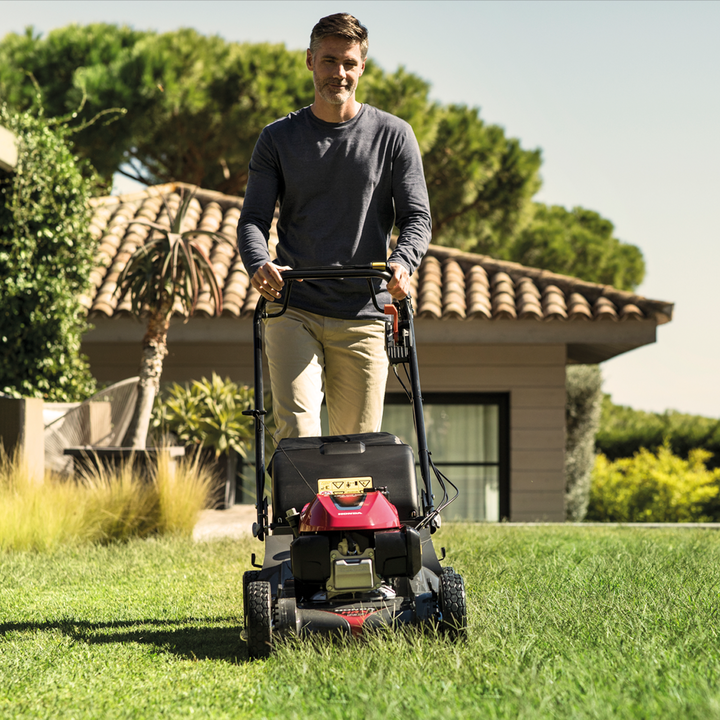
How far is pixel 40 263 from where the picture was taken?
845cm

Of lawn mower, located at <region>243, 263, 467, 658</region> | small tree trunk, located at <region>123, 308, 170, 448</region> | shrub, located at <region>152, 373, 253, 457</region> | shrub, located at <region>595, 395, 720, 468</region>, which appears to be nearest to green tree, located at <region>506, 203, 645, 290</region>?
shrub, located at <region>595, 395, 720, 468</region>

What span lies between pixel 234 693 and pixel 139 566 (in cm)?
263

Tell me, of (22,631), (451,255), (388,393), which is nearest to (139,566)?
(22,631)

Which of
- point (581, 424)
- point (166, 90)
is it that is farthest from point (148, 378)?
point (166, 90)

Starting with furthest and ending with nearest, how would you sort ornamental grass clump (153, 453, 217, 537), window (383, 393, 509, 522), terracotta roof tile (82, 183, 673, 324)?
window (383, 393, 509, 522) < terracotta roof tile (82, 183, 673, 324) < ornamental grass clump (153, 453, 217, 537)

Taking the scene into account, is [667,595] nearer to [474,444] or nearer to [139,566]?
[139,566]

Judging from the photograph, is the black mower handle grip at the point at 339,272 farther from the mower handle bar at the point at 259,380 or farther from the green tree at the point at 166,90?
the green tree at the point at 166,90

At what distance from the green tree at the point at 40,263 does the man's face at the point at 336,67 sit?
5.75 metres

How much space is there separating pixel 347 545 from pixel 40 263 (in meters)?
6.74

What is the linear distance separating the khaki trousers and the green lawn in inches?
30.3

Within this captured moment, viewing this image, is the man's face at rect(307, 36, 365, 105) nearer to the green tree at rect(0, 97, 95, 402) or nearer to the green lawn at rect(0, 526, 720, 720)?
the green lawn at rect(0, 526, 720, 720)

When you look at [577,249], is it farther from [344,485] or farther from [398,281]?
[344,485]

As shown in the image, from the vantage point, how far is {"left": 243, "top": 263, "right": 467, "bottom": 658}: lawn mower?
250 cm

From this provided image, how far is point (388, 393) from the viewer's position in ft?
34.0
